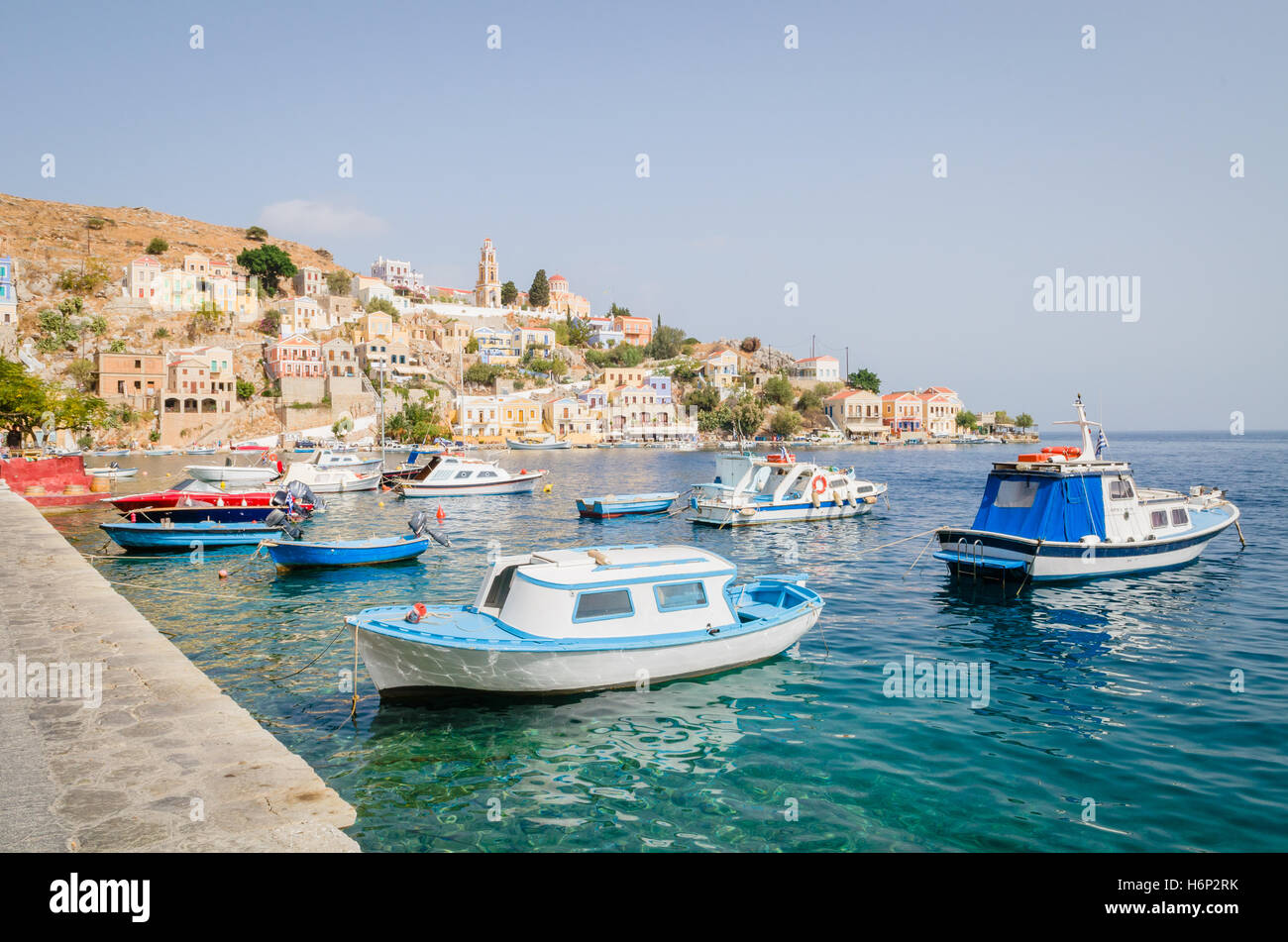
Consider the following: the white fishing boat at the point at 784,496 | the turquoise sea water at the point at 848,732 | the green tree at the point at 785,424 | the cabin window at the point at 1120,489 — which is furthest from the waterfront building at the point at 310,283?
the cabin window at the point at 1120,489

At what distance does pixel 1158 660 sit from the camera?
53.2 ft

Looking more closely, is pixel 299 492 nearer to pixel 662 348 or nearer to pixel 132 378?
pixel 132 378

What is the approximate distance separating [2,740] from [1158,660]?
19235mm

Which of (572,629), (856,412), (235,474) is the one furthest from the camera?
(856,412)

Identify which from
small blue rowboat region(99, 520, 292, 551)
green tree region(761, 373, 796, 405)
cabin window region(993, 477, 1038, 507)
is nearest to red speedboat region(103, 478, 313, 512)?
small blue rowboat region(99, 520, 292, 551)

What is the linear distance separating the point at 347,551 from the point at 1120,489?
946 inches

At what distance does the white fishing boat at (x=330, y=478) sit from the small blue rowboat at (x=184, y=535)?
20.1m

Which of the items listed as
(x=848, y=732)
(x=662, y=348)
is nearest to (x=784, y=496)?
(x=848, y=732)

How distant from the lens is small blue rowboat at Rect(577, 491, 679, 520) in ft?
136

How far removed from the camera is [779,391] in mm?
165000

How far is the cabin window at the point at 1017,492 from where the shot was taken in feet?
75.4

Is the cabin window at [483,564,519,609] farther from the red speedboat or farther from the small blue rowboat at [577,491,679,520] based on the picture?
the small blue rowboat at [577,491,679,520]
